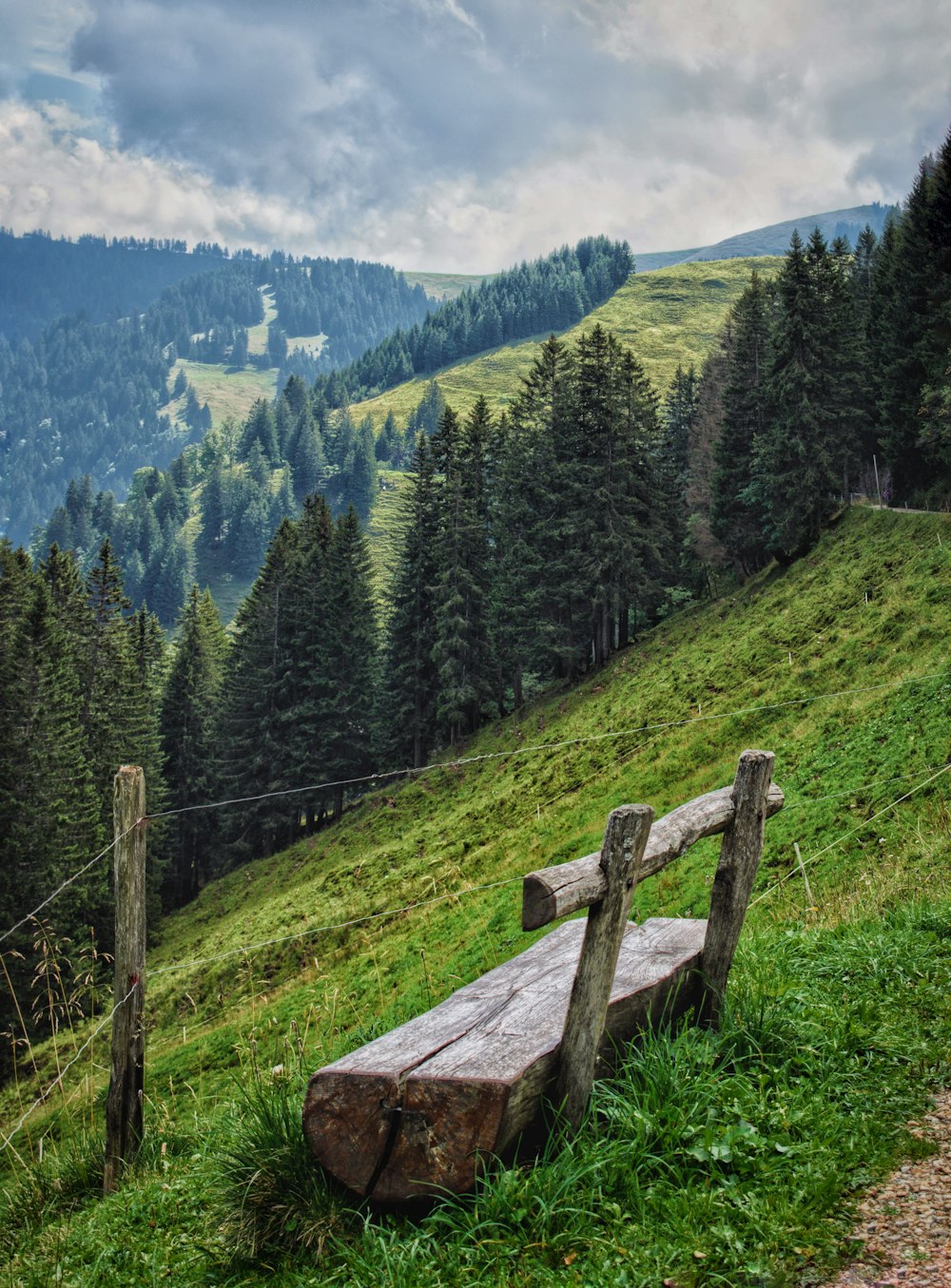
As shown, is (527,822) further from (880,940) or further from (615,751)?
(880,940)

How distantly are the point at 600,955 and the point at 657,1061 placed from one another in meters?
0.84

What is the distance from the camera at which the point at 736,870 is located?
17.1 feet

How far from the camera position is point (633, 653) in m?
47.1

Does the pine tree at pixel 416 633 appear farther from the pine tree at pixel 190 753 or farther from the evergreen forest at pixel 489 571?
the pine tree at pixel 190 753

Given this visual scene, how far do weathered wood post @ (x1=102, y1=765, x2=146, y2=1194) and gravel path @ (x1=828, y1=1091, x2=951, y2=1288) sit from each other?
4.85 meters

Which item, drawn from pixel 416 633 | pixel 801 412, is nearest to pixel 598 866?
pixel 801 412

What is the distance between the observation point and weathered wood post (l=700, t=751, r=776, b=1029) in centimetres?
520

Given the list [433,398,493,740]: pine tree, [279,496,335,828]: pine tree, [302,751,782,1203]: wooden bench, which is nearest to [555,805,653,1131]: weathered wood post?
[302,751,782,1203]: wooden bench

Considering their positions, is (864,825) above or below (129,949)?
below

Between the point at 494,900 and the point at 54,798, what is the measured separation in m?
25.3

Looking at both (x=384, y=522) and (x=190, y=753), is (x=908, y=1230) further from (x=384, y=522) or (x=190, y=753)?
(x=384, y=522)

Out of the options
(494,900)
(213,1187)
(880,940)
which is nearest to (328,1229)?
(213,1187)

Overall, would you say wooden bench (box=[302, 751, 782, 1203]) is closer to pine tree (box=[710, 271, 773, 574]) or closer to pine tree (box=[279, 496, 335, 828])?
pine tree (box=[710, 271, 773, 574])

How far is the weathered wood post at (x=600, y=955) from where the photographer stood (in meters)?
4.25
